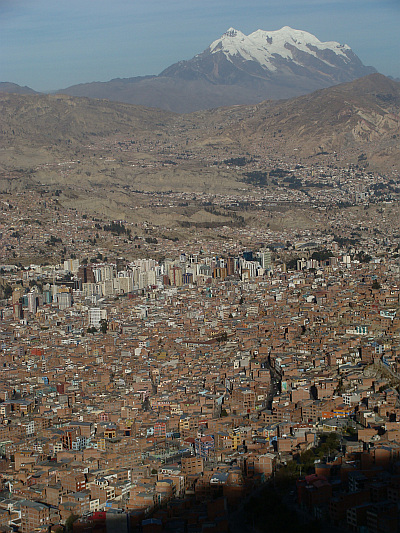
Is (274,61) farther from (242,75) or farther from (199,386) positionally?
(199,386)

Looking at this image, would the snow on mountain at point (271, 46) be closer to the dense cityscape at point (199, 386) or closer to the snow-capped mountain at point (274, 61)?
the snow-capped mountain at point (274, 61)

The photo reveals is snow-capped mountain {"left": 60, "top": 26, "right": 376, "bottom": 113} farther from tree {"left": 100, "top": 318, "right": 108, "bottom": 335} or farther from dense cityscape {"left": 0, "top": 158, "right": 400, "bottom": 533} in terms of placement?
tree {"left": 100, "top": 318, "right": 108, "bottom": 335}

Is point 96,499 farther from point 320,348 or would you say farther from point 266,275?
point 266,275

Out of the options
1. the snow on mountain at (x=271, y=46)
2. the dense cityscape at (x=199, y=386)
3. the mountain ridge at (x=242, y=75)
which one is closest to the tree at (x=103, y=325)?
the dense cityscape at (x=199, y=386)

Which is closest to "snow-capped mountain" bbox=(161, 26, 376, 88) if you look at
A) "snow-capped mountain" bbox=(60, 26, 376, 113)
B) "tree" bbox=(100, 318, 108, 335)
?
"snow-capped mountain" bbox=(60, 26, 376, 113)

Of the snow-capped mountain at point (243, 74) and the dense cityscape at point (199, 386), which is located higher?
the snow-capped mountain at point (243, 74)

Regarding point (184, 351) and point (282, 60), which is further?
point (282, 60)

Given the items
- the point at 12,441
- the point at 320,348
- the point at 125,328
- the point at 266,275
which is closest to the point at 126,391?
the point at 12,441
